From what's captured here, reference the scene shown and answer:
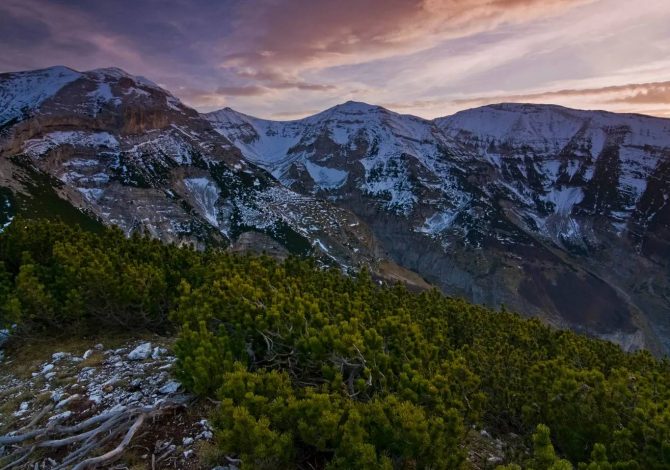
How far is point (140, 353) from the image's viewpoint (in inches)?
577

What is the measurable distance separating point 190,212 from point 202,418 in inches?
7382

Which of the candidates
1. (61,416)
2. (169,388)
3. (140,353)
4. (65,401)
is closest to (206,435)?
(169,388)

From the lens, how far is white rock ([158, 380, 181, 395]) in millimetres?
11609

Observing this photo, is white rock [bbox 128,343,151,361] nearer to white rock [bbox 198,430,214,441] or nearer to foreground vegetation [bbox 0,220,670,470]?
foreground vegetation [bbox 0,220,670,470]

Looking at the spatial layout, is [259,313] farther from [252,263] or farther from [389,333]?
[252,263]

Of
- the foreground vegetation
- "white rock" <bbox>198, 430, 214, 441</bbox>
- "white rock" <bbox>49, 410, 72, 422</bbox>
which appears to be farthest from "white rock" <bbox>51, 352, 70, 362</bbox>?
"white rock" <bbox>198, 430, 214, 441</bbox>

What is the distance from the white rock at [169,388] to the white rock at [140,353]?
9.66ft

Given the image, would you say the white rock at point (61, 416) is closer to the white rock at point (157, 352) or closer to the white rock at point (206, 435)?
the white rock at point (157, 352)

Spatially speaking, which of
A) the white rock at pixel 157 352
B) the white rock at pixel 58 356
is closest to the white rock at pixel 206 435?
the white rock at pixel 157 352

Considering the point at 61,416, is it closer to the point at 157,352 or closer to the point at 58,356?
the point at 157,352

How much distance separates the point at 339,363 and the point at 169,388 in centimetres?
469

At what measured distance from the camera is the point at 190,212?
188625 mm

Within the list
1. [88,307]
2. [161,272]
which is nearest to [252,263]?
[161,272]

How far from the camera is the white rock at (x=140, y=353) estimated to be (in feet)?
47.3
